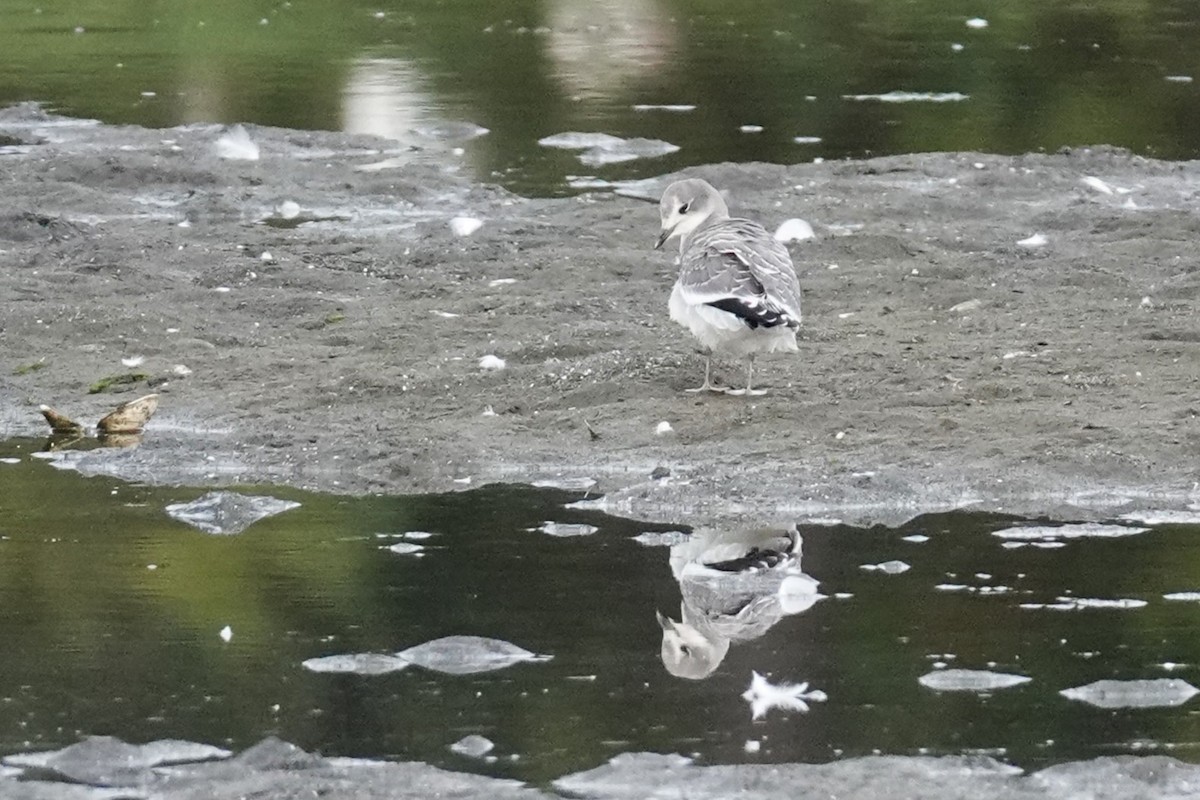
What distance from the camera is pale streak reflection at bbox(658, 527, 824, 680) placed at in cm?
497

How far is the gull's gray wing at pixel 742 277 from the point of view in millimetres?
7000

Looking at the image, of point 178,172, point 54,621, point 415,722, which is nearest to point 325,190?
point 178,172

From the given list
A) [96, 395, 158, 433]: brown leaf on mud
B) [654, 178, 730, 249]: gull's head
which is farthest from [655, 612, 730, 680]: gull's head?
[654, 178, 730, 249]: gull's head

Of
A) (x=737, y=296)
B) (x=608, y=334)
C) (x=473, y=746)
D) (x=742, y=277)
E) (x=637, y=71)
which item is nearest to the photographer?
(x=473, y=746)

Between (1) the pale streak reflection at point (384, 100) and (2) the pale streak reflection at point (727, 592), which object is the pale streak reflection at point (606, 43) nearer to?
(1) the pale streak reflection at point (384, 100)

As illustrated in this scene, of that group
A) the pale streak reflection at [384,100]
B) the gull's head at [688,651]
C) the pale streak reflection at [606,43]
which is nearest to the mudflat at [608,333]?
the gull's head at [688,651]

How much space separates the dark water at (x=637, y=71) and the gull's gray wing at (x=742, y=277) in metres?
3.69

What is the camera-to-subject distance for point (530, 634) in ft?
16.6

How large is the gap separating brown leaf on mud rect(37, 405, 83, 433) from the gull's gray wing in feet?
6.48

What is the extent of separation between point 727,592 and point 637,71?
1039 cm

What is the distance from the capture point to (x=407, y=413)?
7238 millimetres

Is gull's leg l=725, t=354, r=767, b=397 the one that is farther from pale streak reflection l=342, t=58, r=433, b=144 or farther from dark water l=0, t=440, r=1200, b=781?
pale streak reflection l=342, t=58, r=433, b=144

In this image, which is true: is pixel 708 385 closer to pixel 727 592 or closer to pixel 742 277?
pixel 742 277

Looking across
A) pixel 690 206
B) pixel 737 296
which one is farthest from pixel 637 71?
pixel 737 296
